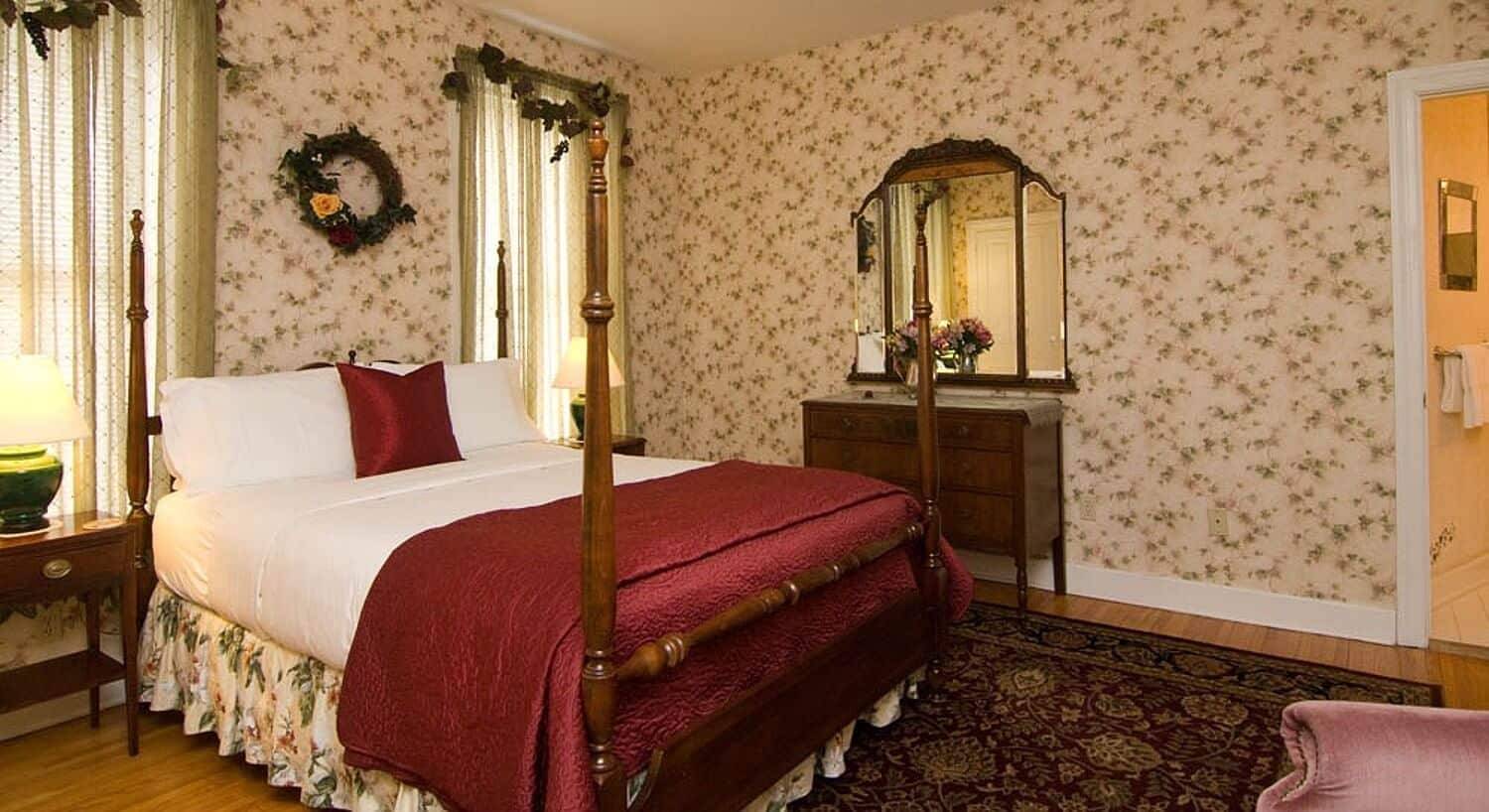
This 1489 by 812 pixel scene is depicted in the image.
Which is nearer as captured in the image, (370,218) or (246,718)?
(246,718)

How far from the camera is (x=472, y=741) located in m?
1.71

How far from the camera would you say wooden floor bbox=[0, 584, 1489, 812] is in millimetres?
2324

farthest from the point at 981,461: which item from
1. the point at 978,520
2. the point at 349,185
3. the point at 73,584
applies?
the point at 73,584

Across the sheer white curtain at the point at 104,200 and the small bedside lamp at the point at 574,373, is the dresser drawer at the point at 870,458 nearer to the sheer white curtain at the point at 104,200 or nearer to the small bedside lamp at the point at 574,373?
the small bedside lamp at the point at 574,373

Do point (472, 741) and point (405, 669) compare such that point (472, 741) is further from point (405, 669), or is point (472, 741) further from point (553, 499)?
point (553, 499)

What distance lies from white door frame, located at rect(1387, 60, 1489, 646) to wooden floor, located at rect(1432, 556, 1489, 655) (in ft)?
0.80

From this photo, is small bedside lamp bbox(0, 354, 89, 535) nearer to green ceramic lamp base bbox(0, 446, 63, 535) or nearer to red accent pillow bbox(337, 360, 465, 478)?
green ceramic lamp base bbox(0, 446, 63, 535)

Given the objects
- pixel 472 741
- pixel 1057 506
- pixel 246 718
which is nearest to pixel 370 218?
pixel 246 718

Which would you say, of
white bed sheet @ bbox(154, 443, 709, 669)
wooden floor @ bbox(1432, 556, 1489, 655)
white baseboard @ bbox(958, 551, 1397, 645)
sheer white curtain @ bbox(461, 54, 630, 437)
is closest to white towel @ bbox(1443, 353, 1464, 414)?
wooden floor @ bbox(1432, 556, 1489, 655)

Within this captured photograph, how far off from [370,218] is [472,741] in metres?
2.61

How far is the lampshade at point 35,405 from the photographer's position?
92.5 inches

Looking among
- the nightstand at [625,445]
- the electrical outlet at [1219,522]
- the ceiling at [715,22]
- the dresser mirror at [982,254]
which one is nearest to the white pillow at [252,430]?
the nightstand at [625,445]

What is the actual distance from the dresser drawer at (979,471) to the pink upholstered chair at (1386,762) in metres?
2.49

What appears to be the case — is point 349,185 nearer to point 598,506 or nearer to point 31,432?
point 31,432
